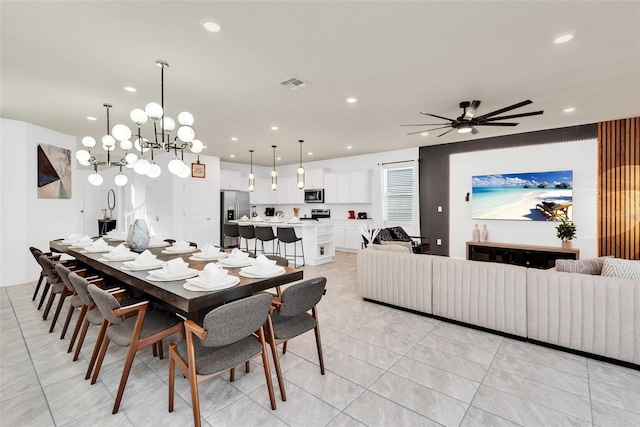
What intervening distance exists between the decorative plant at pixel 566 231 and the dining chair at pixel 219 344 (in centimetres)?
567

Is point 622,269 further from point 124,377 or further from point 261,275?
point 124,377

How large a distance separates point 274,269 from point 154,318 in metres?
0.97

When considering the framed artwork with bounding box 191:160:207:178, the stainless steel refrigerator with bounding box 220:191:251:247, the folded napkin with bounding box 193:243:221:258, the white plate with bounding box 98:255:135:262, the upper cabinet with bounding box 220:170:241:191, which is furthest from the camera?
the upper cabinet with bounding box 220:170:241:191

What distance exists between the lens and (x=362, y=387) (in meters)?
2.05

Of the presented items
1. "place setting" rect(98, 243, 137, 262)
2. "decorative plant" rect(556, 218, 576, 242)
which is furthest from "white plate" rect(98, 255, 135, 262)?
"decorative plant" rect(556, 218, 576, 242)

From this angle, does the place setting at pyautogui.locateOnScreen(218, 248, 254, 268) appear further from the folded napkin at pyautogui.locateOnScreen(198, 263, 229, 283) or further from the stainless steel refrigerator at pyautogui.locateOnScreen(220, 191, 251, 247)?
the stainless steel refrigerator at pyautogui.locateOnScreen(220, 191, 251, 247)

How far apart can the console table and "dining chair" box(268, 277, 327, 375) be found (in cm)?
491

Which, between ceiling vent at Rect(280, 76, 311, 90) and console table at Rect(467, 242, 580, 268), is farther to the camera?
console table at Rect(467, 242, 580, 268)

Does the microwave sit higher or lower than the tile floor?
higher

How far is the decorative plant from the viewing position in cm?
500

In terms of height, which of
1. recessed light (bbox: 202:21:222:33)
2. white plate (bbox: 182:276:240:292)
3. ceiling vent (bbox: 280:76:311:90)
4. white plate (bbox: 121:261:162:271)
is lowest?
white plate (bbox: 182:276:240:292)

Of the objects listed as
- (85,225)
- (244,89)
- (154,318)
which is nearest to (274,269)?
(154,318)

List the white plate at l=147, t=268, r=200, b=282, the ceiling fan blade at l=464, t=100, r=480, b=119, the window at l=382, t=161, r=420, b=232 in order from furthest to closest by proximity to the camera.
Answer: the window at l=382, t=161, r=420, b=232 → the ceiling fan blade at l=464, t=100, r=480, b=119 → the white plate at l=147, t=268, r=200, b=282

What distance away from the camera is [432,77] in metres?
3.12
